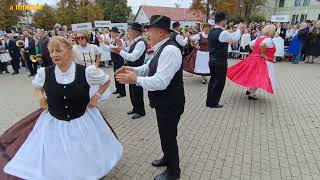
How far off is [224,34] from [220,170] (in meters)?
2.89

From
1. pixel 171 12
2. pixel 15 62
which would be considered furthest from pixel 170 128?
pixel 171 12

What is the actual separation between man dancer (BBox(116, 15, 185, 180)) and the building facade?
43908 mm

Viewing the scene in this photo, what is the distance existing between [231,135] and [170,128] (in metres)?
2.10

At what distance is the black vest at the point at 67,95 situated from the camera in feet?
9.88

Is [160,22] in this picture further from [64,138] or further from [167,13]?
[167,13]

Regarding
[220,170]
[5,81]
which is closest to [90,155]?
[220,170]

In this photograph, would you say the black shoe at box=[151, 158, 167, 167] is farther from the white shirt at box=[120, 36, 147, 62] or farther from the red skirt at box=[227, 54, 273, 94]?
the red skirt at box=[227, 54, 273, 94]

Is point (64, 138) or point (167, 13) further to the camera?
point (167, 13)

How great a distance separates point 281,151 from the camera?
445 cm

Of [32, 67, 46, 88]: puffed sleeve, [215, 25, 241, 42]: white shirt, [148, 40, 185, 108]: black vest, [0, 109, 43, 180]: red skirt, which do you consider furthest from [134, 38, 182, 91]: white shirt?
[215, 25, 241, 42]: white shirt

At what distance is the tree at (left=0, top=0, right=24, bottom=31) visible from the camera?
116ft

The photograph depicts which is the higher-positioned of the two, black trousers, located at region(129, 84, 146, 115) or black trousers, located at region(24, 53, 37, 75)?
black trousers, located at region(129, 84, 146, 115)

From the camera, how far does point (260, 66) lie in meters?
6.72

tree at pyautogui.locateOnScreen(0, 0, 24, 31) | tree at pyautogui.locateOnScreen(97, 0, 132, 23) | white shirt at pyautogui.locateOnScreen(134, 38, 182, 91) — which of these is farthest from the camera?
tree at pyautogui.locateOnScreen(97, 0, 132, 23)
